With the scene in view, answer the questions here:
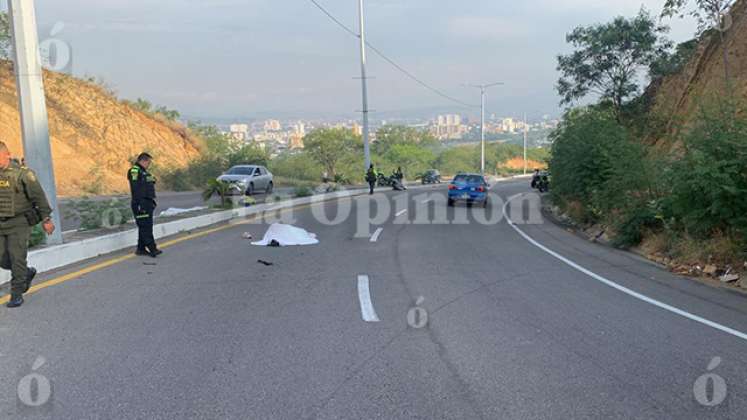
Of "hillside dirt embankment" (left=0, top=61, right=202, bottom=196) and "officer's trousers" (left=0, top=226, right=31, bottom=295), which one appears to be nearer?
"officer's trousers" (left=0, top=226, right=31, bottom=295)

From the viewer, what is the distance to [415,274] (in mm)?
9383

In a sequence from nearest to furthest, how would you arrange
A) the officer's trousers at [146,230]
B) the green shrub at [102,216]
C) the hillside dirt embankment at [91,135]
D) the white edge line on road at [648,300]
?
the white edge line on road at [648,300] < the officer's trousers at [146,230] < the green shrub at [102,216] < the hillside dirt embankment at [91,135]

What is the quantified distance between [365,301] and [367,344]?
177cm

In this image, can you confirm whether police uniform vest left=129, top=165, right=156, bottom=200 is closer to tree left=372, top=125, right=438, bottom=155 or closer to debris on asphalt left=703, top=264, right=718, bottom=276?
debris on asphalt left=703, top=264, right=718, bottom=276

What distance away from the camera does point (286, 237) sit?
12.7m

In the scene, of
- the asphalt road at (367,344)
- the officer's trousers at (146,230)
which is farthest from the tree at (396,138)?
the asphalt road at (367,344)

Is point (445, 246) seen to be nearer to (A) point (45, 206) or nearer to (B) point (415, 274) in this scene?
(B) point (415, 274)

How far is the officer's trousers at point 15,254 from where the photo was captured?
671cm

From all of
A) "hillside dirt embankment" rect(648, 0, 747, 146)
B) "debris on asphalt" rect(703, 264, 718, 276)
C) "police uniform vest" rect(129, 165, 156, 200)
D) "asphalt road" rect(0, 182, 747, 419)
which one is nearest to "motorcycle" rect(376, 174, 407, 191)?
"hillside dirt embankment" rect(648, 0, 747, 146)

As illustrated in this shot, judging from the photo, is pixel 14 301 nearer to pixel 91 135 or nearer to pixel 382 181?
pixel 91 135

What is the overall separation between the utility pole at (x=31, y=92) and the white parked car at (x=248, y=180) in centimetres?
1720

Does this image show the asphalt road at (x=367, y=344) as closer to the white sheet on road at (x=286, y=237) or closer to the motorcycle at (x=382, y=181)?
the white sheet on road at (x=286, y=237)

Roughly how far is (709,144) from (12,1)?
1166cm

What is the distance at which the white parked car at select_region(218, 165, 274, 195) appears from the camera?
1112 inches
